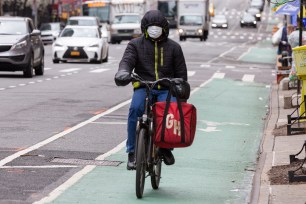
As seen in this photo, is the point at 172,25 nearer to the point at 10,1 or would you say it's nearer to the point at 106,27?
the point at 10,1

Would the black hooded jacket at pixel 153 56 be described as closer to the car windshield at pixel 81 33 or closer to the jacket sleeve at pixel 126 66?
the jacket sleeve at pixel 126 66

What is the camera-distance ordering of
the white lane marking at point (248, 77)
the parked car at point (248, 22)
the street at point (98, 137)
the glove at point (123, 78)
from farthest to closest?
the parked car at point (248, 22)
the white lane marking at point (248, 77)
the street at point (98, 137)
the glove at point (123, 78)

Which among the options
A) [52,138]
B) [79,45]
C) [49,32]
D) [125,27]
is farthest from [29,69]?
[49,32]

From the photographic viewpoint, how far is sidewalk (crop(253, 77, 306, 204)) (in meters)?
10.1

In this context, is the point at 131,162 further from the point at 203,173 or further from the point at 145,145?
the point at 203,173

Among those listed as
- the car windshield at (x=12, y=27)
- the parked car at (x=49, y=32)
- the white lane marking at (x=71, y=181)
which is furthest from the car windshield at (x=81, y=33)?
the parked car at (x=49, y=32)

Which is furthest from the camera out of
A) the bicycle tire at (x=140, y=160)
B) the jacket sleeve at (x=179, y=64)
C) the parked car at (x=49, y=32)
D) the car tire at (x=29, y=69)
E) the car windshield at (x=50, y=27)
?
the car windshield at (x=50, y=27)

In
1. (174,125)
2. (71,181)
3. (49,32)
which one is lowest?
(49,32)

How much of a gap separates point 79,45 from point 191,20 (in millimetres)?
43702

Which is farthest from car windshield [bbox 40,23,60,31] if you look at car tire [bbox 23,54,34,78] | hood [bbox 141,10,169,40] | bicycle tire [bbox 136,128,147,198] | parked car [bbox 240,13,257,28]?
bicycle tire [bbox 136,128,147,198]

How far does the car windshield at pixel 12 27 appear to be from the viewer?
31.1m

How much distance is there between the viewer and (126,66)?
33.7 feet

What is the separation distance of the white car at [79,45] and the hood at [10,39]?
10.6 metres

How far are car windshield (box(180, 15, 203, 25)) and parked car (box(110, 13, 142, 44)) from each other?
34.8 feet
